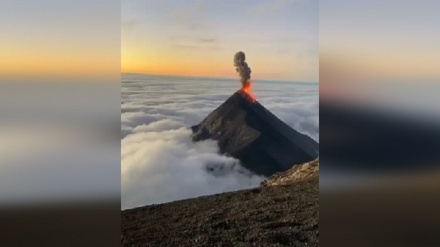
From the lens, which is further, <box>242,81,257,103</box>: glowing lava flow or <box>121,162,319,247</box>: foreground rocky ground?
<box>242,81,257,103</box>: glowing lava flow

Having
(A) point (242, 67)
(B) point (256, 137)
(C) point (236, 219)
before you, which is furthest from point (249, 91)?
(C) point (236, 219)

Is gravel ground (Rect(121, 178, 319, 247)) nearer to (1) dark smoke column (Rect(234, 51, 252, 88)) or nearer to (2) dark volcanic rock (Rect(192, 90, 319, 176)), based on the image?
(2) dark volcanic rock (Rect(192, 90, 319, 176))

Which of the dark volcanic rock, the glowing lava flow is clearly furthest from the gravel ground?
the glowing lava flow

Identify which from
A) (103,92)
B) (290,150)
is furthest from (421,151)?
(103,92)

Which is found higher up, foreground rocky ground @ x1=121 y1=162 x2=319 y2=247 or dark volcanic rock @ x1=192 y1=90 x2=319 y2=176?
dark volcanic rock @ x1=192 y1=90 x2=319 y2=176

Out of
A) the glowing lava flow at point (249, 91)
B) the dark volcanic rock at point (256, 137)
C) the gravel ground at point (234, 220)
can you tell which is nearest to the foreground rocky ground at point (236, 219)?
the gravel ground at point (234, 220)

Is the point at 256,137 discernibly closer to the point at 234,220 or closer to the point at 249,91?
the point at 249,91
